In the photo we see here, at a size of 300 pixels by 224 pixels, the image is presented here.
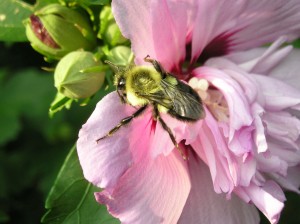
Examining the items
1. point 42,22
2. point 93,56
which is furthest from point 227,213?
point 42,22

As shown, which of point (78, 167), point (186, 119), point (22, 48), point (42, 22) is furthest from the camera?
point (22, 48)

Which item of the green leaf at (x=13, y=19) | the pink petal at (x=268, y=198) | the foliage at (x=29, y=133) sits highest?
the green leaf at (x=13, y=19)

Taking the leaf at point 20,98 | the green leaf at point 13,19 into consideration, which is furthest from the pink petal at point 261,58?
the leaf at point 20,98

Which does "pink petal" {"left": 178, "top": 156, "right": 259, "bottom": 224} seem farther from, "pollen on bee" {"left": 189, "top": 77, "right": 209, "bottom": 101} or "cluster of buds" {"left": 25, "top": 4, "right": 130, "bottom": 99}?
"cluster of buds" {"left": 25, "top": 4, "right": 130, "bottom": 99}

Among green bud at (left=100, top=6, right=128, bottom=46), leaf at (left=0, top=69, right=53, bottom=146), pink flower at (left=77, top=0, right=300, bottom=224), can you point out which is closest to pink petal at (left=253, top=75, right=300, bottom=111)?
pink flower at (left=77, top=0, right=300, bottom=224)

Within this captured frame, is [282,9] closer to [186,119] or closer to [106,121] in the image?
[186,119]

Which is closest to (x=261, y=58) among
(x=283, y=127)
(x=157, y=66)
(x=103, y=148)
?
(x=283, y=127)

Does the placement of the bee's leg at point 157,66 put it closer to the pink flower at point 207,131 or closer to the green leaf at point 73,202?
the pink flower at point 207,131
